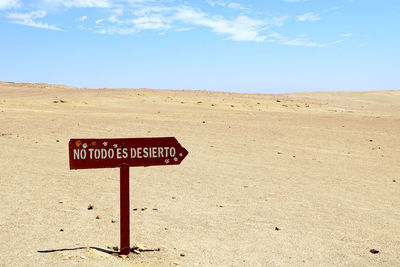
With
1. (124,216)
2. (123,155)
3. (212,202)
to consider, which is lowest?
(212,202)

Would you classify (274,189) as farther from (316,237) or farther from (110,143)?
(110,143)

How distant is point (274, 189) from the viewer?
7734mm

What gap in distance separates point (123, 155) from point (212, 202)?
2715 mm

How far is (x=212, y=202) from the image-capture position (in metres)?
6.84

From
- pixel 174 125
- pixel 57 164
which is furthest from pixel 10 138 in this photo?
pixel 174 125

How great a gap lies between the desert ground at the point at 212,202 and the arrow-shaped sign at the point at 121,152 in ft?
3.12

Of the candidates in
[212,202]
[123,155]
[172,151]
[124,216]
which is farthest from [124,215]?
[212,202]

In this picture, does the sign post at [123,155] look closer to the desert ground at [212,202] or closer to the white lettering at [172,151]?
the white lettering at [172,151]

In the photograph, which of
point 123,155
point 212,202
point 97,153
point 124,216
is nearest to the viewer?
point 97,153

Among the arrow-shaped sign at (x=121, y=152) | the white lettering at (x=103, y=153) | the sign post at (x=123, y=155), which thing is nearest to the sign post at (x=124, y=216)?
the sign post at (x=123, y=155)

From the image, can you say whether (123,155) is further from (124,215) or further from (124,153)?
(124,215)

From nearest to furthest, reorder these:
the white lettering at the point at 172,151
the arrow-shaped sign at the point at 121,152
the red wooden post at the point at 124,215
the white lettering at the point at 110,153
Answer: the arrow-shaped sign at the point at 121,152, the white lettering at the point at 110,153, the red wooden post at the point at 124,215, the white lettering at the point at 172,151

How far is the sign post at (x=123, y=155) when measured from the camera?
429 centimetres

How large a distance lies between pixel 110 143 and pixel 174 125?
1094cm
